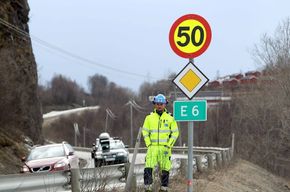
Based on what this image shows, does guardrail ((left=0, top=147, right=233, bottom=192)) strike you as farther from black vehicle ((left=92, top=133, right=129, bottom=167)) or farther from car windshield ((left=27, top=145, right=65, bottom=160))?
black vehicle ((left=92, top=133, right=129, bottom=167))

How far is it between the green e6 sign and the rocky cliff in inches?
598

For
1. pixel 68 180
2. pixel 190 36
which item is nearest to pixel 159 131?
pixel 68 180

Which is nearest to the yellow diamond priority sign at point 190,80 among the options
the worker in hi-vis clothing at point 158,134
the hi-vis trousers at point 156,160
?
the worker in hi-vis clothing at point 158,134

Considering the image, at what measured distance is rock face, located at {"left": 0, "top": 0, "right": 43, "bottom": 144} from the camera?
2872cm

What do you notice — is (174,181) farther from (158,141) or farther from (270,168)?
(270,168)

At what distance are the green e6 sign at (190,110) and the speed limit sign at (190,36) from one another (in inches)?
29.7

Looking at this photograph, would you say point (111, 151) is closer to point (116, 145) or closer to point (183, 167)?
point (116, 145)

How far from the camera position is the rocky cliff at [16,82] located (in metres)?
28.0

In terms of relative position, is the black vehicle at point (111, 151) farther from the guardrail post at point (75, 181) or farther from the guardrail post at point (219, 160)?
the guardrail post at point (75, 181)

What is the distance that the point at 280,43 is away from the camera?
40.1m

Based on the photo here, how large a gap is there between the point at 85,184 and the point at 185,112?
7.25 feet

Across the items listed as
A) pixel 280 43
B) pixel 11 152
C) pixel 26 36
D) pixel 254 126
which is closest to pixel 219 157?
pixel 11 152

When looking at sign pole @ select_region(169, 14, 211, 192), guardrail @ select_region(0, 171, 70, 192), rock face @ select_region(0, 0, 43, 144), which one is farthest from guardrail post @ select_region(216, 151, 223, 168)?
sign pole @ select_region(169, 14, 211, 192)

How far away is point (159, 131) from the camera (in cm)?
1003
